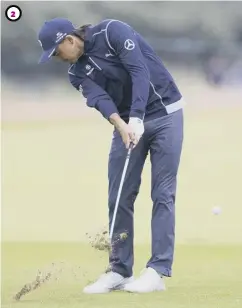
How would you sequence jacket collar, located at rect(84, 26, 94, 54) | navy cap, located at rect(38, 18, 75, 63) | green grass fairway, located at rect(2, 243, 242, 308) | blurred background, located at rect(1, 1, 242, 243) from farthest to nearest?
blurred background, located at rect(1, 1, 242, 243) → jacket collar, located at rect(84, 26, 94, 54) → navy cap, located at rect(38, 18, 75, 63) → green grass fairway, located at rect(2, 243, 242, 308)

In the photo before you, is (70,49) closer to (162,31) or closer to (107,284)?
(107,284)

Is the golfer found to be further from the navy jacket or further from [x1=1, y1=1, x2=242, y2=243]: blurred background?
[x1=1, y1=1, x2=242, y2=243]: blurred background

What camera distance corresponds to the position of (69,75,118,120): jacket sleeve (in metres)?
4.63

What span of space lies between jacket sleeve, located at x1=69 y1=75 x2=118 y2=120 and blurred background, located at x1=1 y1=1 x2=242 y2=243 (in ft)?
10.5

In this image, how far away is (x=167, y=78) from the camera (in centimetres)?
482

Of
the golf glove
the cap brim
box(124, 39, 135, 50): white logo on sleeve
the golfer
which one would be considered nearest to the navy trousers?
the golfer

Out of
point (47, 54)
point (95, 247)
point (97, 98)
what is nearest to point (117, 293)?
point (95, 247)

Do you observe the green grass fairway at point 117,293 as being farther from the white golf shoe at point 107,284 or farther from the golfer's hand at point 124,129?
the golfer's hand at point 124,129

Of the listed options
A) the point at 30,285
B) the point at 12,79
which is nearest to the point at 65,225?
the point at 12,79

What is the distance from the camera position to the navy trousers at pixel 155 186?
185 inches

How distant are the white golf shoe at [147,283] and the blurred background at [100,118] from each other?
318 cm

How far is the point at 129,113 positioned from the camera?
4.75 metres

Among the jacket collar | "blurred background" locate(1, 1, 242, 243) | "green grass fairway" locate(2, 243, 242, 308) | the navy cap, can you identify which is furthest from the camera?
"blurred background" locate(1, 1, 242, 243)

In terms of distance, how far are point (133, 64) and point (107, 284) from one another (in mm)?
1073
